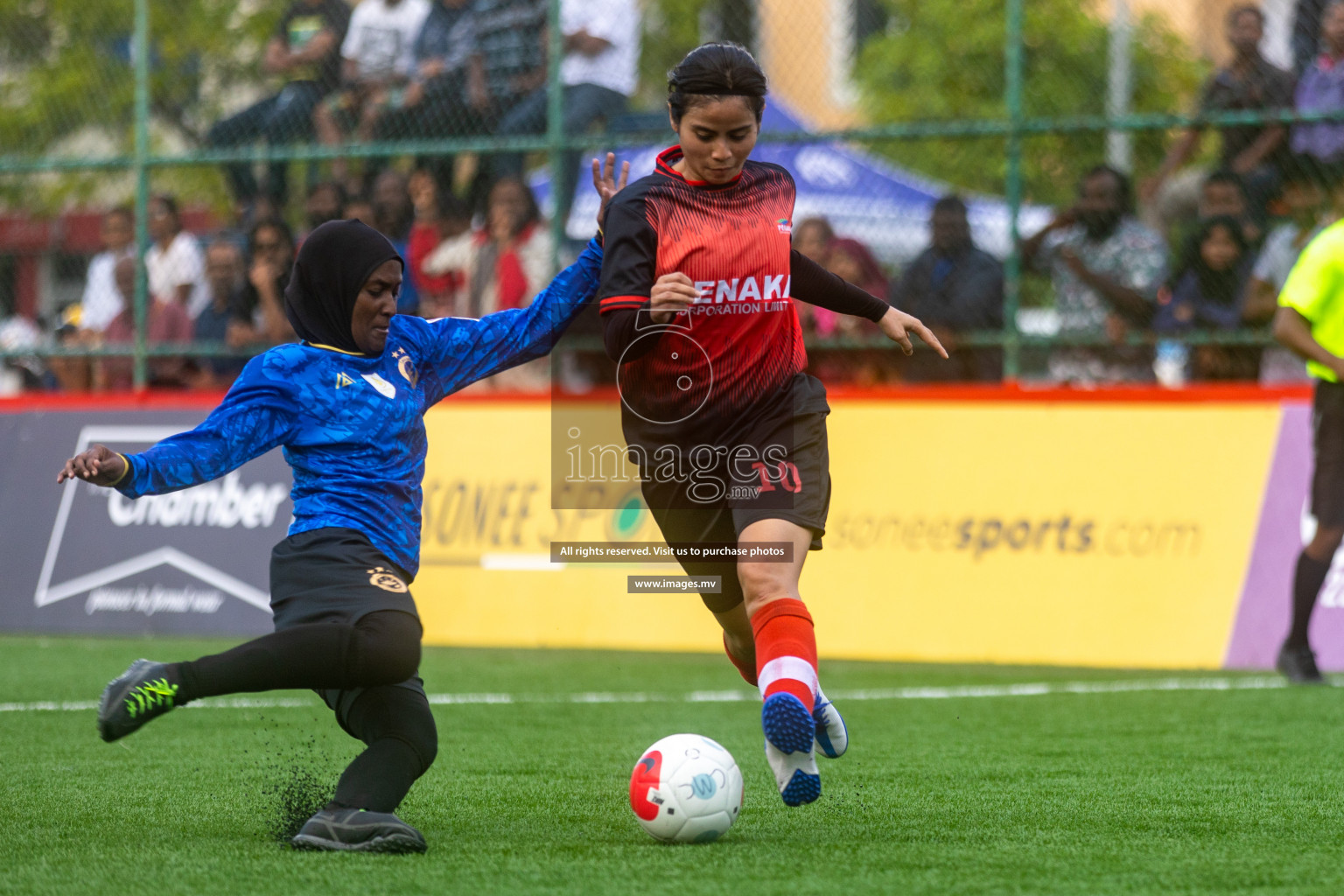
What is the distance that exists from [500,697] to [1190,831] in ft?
12.5

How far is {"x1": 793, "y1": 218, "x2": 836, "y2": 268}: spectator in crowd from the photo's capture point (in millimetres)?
10273

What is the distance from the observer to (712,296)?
15.2ft

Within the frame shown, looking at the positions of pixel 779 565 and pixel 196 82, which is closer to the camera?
pixel 779 565

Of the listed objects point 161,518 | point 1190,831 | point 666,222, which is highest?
point 666,222

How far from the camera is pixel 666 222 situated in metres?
4.62

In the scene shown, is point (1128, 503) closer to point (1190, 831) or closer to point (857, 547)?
point (857, 547)

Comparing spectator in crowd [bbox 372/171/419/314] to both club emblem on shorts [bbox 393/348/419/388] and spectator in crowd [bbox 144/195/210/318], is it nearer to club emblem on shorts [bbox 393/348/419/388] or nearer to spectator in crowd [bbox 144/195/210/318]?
spectator in crowd [bbox 144/195/210/318]

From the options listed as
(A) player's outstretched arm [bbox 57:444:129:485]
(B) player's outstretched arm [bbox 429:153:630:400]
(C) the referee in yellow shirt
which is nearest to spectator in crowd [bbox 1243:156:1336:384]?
(C) the referee in yellow shirt

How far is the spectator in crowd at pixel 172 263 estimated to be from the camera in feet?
36.9

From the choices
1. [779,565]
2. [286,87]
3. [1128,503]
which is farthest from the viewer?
[286,87]

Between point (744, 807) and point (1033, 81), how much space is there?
657cm

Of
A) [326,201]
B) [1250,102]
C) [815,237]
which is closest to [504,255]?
[326,201]

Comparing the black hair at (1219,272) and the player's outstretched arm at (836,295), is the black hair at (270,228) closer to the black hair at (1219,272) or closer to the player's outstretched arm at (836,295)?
the black hair at (1219,272)

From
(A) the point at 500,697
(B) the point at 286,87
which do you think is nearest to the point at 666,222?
(A) the point at 500,697
